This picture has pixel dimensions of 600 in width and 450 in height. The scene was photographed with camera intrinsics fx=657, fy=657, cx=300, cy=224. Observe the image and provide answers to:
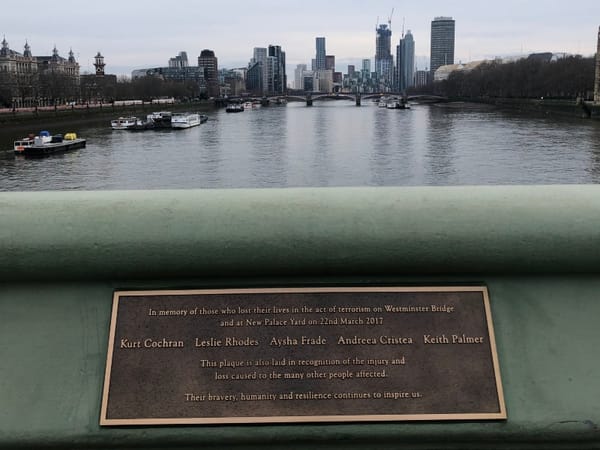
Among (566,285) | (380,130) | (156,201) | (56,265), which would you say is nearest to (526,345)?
(566,285)

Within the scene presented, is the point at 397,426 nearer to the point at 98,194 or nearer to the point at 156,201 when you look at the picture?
the point at 156,201

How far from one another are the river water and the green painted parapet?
17185mm

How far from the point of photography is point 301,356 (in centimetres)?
243

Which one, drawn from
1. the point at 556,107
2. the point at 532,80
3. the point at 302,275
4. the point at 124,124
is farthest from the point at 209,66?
the point at 302,275

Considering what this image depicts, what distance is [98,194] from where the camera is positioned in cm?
280

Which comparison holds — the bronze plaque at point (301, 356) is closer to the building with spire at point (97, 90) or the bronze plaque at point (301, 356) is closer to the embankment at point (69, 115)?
the embankment at point (69, 115)

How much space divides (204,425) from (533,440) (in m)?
1.19

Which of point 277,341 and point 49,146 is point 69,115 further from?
point 277,341

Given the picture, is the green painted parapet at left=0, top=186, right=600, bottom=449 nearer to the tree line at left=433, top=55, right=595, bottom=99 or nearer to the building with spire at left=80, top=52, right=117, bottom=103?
the tree line at left=433, top=55, right=595, bottom=99

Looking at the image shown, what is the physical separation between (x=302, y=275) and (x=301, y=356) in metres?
0.33

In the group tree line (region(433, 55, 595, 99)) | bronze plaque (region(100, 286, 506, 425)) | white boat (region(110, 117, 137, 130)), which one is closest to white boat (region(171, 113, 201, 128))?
white boat (region(110, 117, 137, 130))

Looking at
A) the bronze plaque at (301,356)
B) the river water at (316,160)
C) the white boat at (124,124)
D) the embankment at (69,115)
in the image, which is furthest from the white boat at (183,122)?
the bronze plaque at (301,356)

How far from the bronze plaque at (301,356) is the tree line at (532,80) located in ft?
220

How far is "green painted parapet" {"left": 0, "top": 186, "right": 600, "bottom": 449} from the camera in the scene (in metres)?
2.36
